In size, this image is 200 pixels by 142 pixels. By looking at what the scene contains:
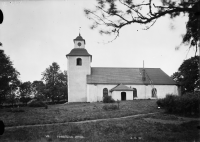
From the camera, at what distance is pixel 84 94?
3722cm

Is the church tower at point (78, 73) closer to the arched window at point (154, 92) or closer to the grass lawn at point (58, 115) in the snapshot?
the arched window at point (154, 92)

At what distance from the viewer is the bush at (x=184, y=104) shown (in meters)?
17.1

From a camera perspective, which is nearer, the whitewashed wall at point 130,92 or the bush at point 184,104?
the bush at point 184,104

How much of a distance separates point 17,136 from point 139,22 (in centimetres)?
769

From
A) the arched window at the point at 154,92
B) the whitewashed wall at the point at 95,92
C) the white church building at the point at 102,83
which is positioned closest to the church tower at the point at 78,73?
the white church building at the point at 102,83

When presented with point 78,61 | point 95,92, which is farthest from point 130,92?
point 78,61

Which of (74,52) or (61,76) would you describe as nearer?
(74,52)

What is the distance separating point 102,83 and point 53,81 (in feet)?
67.6

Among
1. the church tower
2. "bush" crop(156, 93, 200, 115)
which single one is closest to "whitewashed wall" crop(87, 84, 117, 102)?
the church tower

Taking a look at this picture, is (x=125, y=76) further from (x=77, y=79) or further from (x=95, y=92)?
(x=77, y=79)

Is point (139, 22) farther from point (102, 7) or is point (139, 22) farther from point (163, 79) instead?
point (163, 79)

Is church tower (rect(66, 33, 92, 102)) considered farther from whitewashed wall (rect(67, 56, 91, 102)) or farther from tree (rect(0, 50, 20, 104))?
tree (rect(0, 50, 20, 104))

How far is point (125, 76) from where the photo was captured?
39.3 meters

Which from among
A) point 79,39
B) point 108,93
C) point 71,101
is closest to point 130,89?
point 108,93
